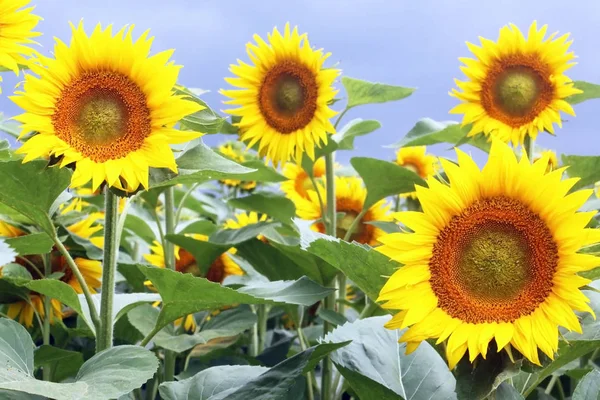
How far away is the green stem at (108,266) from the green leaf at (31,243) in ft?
1.40

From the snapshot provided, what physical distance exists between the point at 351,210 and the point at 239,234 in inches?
30.4

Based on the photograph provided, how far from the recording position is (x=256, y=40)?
2.58m

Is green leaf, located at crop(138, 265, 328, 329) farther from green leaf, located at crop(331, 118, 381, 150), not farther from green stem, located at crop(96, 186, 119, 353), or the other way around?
green leaf, located at crop(331, 118, 381, 150)

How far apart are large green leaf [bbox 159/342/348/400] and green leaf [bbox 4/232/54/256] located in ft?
1.98

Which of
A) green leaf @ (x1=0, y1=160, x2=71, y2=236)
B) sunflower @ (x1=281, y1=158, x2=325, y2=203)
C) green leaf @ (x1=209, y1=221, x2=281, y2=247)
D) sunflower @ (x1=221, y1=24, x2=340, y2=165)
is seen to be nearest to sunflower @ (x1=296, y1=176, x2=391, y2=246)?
sunflower @ (x1=281, y1=158, x2=325, y2=203)

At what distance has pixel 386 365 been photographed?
150 centimetres

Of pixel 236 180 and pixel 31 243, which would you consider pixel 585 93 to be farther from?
pixel 236 180

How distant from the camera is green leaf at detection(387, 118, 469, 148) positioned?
8.72ft

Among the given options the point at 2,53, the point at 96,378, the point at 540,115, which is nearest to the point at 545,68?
the point at 540,115

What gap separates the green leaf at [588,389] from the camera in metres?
1.37

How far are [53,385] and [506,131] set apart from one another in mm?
1754

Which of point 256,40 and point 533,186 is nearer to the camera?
point 533,186

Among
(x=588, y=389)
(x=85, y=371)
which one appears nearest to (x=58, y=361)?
(x=85, y=371)

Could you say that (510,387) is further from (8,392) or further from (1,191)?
(1,191)
